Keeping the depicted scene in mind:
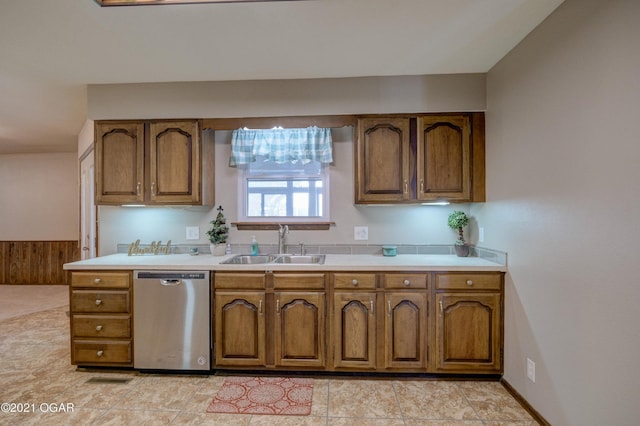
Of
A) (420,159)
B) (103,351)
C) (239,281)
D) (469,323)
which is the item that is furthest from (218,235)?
(469,323)

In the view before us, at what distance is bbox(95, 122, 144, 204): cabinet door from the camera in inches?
107

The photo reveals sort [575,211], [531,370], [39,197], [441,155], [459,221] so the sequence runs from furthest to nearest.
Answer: [39,197]
[459,221]
[441,155]
[531,370]
[575,211]

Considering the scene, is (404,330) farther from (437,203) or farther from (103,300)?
(103,300)

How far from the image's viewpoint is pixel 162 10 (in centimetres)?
175

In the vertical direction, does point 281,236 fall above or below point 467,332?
above

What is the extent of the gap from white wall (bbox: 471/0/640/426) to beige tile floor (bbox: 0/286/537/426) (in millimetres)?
350

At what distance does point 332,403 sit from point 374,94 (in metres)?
2.37

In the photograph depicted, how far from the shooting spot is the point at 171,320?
7.82 ft

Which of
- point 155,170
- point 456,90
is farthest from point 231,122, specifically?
point 456,90

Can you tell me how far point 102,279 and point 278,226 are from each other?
57.4 inches

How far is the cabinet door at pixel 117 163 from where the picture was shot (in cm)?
273

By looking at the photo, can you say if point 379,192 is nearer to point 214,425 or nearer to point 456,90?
point 456,90

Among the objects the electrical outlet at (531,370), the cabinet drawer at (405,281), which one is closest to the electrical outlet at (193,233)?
the cabinet drawer at (405,281)

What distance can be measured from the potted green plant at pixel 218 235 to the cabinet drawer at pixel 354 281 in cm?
114
